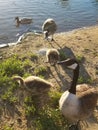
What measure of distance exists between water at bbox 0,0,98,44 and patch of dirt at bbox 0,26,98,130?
4.94 ft

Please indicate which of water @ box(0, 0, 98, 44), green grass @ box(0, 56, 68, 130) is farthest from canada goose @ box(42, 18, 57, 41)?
green grass @ box(0, 56, 68, 130)

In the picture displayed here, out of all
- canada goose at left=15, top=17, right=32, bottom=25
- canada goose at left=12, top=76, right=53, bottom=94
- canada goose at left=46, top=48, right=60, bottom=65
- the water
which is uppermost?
canada goose at left=12, top=76, right=53, bottom=94

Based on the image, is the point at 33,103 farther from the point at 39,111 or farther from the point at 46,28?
the point at 46,28

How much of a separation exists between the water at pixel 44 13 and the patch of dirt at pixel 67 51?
1.50 m

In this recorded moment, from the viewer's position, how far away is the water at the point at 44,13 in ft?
46.1

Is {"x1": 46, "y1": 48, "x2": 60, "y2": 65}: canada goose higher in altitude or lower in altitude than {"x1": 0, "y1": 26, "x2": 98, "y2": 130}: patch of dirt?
higher

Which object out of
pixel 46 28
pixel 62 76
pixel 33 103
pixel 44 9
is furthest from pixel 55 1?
pixel 33 103

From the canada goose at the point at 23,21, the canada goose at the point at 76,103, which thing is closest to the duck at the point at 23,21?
the canada goose at the point at 23,21

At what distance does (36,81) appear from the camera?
7.36 meters

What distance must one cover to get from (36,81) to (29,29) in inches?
288

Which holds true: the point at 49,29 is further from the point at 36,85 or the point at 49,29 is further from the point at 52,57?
the point at 36,85

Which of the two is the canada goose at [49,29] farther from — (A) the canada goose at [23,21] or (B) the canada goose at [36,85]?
(B) the canada goose at [36,85]

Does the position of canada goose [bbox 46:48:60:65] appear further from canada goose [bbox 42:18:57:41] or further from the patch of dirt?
canada goose [bbox 42:18:57:41]

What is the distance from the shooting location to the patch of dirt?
8.77 m
